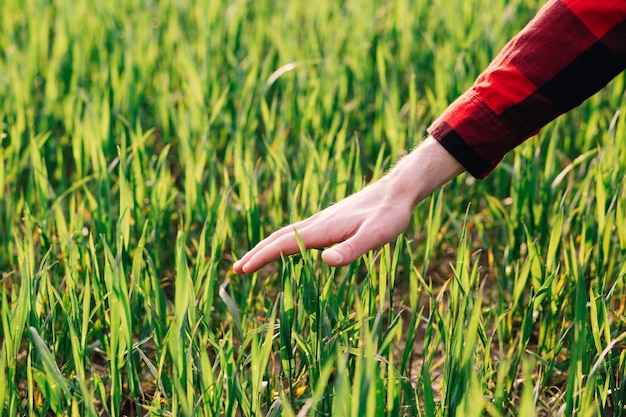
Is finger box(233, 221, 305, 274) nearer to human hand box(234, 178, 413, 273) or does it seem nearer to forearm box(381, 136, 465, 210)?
human hand box(234, 178, 413, 273)

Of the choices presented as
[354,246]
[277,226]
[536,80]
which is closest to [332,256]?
[354,246]

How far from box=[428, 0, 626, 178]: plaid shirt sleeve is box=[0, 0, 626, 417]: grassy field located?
15cm

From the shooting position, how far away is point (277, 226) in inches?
72.5

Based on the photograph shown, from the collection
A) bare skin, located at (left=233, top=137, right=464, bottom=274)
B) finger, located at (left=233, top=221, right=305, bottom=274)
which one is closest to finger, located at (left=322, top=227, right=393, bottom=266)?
bare skin, located at (left=233, top=137, right=464, bottom=274)

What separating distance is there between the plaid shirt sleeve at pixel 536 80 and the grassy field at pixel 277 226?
0.50 ft

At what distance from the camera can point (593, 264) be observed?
1.70 meters

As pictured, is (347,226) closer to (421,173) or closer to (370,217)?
(370,217)

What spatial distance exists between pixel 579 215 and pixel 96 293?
1046mm

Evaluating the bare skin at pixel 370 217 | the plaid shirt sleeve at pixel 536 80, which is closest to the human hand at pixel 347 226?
the bare skin at pixel 370 217

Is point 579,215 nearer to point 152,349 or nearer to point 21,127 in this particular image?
point 152,349

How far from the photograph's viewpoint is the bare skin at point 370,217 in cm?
127

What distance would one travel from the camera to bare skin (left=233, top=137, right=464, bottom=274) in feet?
4.16

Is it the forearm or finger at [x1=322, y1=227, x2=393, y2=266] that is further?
the forearm

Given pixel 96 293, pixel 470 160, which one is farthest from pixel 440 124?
pixel 96 293
